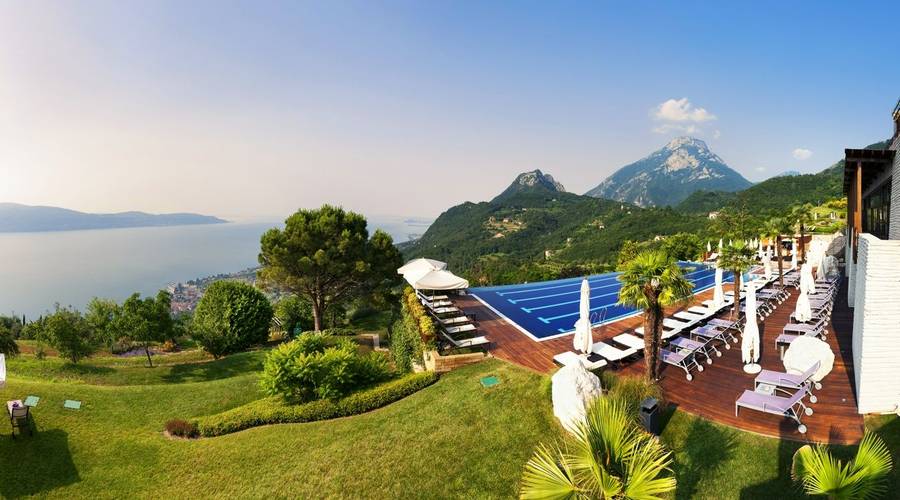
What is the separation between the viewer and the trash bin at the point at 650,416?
19.8 feet

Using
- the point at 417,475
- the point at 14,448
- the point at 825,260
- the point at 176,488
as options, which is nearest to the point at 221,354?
the point at 14,448

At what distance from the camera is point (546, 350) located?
10.6 metres

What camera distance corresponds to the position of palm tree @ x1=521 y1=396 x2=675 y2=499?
300cm

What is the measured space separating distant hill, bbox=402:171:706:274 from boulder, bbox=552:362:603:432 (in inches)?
2343

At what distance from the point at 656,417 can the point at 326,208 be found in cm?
1596

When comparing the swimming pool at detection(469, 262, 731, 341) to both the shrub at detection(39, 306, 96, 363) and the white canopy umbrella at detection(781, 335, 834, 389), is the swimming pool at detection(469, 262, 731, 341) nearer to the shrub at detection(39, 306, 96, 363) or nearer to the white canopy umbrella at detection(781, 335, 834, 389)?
the white canopy umbrella at detection(781, 335, 834, 389)

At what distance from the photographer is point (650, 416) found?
19.7ft

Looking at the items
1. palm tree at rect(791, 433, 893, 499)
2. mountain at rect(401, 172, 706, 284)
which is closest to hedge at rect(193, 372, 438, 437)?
palm tree at rect(791, 433, 893, 499)

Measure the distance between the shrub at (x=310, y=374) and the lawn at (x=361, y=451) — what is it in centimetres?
99

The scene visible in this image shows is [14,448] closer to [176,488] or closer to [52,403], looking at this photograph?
[52,403]

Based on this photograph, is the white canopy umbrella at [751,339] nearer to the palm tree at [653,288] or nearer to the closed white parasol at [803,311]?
the palm tree at [653,288]

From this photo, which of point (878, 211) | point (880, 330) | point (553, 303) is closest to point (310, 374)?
point (880, 330)

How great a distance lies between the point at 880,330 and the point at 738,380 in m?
2.65

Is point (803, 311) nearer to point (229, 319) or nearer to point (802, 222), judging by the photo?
point (802, 222)
